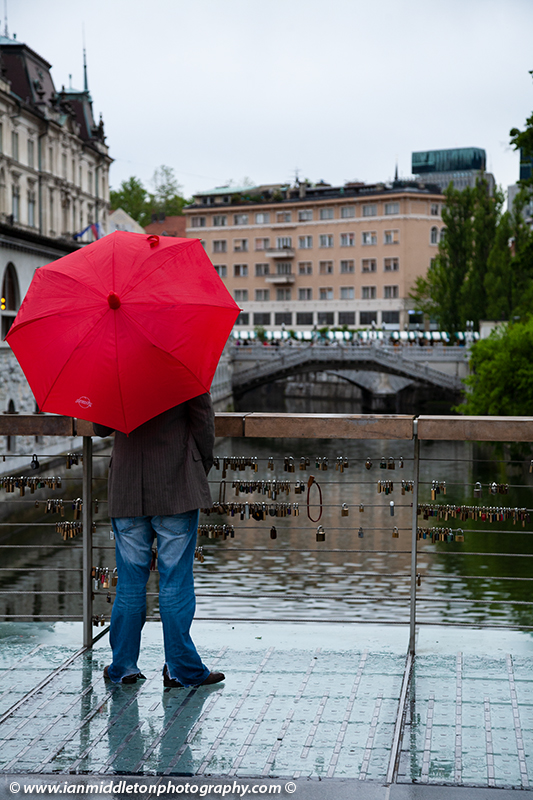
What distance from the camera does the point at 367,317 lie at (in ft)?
222

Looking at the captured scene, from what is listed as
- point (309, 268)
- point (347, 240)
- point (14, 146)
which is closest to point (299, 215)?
point (309, 268)

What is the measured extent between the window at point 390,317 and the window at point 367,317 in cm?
56

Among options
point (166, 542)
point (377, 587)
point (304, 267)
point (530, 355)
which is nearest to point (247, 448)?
point (530, 355)

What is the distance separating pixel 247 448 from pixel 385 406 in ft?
63.3

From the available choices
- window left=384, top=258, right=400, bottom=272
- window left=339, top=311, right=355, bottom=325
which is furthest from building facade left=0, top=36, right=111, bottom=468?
window left=339, top=311, right=355, bottom=325

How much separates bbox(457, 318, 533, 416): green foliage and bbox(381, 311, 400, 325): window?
35782mm

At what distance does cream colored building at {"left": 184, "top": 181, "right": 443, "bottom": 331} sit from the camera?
215 feet

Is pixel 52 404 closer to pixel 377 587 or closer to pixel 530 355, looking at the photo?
pixel 377 587

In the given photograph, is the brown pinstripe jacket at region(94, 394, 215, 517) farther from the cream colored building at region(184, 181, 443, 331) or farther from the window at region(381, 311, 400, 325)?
the window at region(381, 311, 400, 325)

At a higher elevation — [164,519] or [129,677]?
[164,519]

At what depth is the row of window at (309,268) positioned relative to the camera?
66438 mm

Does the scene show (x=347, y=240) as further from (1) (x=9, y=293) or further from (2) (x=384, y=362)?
(1) (x=9, y=293)

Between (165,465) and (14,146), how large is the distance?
3738 cm

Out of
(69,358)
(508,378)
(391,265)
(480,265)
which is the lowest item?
(69,358)
